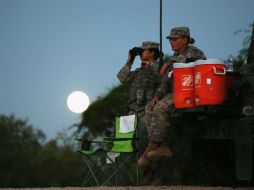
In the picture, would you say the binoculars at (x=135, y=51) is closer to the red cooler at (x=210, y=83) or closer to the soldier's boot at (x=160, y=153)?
the soldier's boot at (x=160, y=153)

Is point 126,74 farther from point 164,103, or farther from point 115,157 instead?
point 164,103

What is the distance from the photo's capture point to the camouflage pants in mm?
8219

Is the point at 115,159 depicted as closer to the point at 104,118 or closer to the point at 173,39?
the point at 173,39

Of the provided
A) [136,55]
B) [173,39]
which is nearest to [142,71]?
[136,55]

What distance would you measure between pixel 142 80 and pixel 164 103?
5.15ft

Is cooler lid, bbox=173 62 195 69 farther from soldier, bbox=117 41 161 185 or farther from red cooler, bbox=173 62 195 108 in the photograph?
soldier, bbox=117 41 161 185

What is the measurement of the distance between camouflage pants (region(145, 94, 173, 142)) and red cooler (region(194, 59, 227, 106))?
597 mm

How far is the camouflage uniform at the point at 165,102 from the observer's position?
8238mm

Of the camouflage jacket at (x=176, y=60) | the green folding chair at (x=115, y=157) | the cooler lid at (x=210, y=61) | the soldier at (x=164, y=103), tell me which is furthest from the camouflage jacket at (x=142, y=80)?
the cooler lid at (x=210, y=61)

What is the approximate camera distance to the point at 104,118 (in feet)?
109

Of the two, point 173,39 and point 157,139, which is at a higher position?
point 173,39

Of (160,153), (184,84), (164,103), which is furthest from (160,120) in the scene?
(184,84)

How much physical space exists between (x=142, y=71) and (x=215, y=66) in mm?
2264

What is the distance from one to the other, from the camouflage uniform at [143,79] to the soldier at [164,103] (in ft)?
2.96
